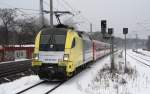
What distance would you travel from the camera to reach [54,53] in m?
17.0

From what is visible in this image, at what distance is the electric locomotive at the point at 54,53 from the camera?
1669 centimetres

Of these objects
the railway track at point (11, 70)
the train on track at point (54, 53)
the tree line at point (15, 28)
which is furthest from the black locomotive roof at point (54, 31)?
the tree line at point (15, 28)

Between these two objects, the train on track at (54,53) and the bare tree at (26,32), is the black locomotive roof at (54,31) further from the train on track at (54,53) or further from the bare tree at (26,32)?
the bare tree at (26,32)

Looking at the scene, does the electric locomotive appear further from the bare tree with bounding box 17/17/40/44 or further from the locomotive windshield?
the bare tree with bounding box 17/17/40/44

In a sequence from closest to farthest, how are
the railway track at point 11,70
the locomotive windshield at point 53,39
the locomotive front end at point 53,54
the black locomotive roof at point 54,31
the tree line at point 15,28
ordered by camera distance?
the locomotive front end at point 53,54 → the locomotive windshield at point 53,39 → the black locomotive roof at point 54,31 → the railway track at point 11,70 → the tree line at point 15,28

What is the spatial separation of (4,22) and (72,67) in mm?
55722

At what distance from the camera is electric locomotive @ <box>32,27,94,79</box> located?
16.7 meters

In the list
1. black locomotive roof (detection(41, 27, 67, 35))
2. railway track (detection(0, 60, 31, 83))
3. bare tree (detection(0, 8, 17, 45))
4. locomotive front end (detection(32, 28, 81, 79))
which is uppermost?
bare tree (detection(0, 8, 17, 45))

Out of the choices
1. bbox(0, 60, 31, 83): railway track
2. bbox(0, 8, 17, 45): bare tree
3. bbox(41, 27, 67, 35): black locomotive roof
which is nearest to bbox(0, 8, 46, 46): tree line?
bbox(0, 8, 17, 45): bare tree

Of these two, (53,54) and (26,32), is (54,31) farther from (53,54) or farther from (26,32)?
(26,32)

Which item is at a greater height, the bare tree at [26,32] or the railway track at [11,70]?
the bare tree at [26,32]

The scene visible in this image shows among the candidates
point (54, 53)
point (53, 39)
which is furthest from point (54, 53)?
point (53, 39)

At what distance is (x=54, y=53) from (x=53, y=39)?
93cm

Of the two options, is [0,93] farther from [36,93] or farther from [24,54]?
[24,54]
